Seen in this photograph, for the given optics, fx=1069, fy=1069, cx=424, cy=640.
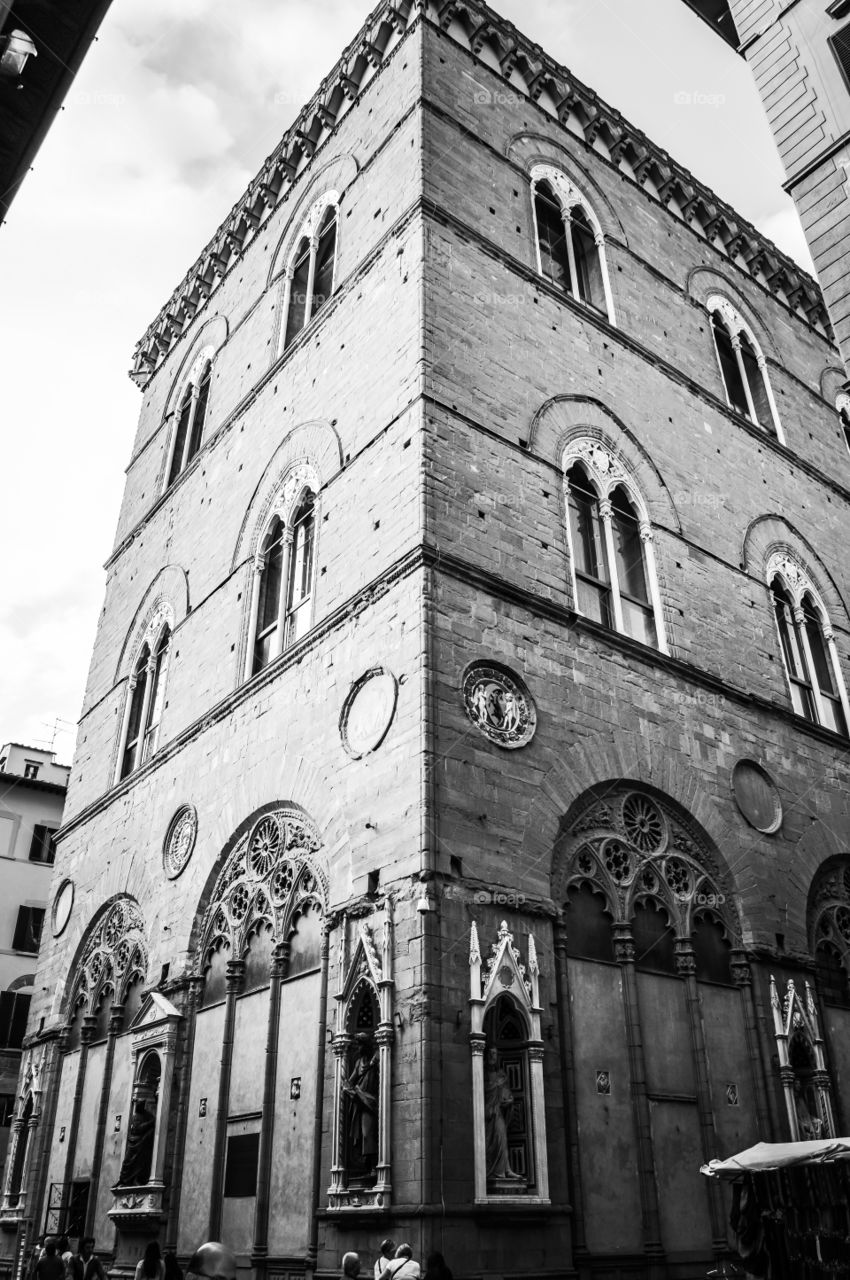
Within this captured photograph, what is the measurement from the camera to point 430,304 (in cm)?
1221

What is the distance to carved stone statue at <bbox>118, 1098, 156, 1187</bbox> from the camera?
11.4m

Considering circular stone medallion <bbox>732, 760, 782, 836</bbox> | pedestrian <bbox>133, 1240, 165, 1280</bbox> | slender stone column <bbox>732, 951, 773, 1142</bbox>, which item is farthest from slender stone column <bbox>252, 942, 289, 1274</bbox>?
circular stone medallion <bbox>732, 760, 782, 836</bbox>

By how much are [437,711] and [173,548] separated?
8809 millimetres

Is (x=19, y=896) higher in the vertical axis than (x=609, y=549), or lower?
higher

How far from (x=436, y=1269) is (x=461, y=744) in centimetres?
411

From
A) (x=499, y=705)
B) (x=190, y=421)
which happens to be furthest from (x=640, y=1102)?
(x=190, y=421)

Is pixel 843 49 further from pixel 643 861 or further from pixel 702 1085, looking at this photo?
pixel 702 1085

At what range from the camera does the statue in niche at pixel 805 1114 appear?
1059 cm

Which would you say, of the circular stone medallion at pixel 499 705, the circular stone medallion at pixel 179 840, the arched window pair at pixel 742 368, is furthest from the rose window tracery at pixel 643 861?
the arched window pair at pixel 742 368

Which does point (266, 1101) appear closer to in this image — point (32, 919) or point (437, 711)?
point (437, 711)

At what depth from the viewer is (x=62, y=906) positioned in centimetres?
1614

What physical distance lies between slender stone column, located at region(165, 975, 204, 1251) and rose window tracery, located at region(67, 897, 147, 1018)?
5.14 feet

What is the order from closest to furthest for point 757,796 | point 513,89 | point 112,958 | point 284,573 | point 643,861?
1. point 643,861
2. point 757,796
3. point 284,573
4. point 112,958
5. point 513,89

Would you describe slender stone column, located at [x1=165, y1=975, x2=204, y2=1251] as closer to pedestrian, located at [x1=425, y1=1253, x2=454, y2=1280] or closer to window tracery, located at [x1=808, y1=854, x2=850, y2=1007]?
pedestrian, located at [x1=425, y1=1253, x2=454, y2=1280]
